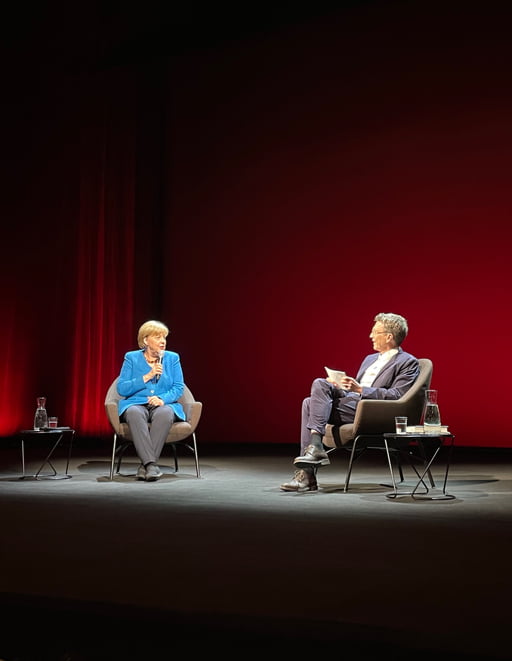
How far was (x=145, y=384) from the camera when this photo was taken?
492 centimetres

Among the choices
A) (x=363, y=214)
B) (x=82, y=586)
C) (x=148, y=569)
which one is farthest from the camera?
(x=363, y=214)

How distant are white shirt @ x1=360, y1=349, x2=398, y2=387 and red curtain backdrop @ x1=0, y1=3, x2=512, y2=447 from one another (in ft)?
7.64

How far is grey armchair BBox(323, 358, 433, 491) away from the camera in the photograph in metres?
3.98

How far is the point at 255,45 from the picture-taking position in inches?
301

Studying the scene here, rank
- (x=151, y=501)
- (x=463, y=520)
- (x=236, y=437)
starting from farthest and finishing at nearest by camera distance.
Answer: (x=236, y=437) < (x=151, y=501) < (x=463, y=520)

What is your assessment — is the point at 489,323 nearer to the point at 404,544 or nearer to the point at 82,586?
the point at 404,544

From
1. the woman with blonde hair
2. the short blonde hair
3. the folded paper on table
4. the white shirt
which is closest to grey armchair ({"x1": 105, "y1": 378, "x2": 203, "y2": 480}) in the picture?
the woman with blonde hair

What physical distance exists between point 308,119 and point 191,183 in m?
1.35

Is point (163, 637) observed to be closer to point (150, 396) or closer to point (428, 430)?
point (428, 430)

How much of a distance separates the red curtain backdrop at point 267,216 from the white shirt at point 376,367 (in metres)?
2.33

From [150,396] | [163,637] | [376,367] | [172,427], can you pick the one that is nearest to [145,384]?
[150,396]

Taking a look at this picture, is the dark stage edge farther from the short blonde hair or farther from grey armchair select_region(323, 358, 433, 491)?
the short blonde hair

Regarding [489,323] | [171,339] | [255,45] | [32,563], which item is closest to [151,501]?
[32,563]

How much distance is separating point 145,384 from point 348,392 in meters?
1.33
